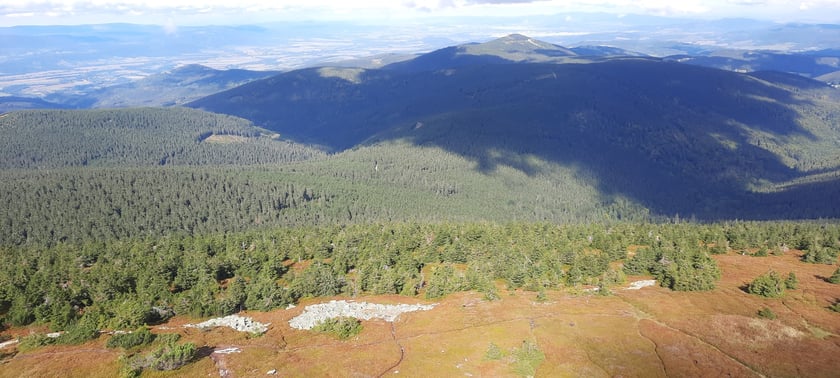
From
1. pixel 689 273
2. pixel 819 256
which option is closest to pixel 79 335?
pixel 689 273

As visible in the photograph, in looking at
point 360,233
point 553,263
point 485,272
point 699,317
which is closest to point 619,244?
point 553,263

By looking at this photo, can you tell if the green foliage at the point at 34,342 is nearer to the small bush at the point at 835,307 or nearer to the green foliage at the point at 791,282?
the small bush at the point at 835,307

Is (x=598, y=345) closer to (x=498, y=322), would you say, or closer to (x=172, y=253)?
(x=498, y=322)

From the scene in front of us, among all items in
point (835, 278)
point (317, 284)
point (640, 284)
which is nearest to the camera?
point (835, 278)

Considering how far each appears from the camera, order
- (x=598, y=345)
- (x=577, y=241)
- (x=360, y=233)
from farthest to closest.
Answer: (x=360, y=233), (x=577, y=241), (x=598, y=345)

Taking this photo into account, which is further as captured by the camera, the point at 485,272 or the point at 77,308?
the point at 485,272

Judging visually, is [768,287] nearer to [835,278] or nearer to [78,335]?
[835,278]

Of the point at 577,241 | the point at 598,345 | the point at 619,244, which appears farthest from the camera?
the point at 577,241

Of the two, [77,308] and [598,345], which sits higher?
[598,345]
